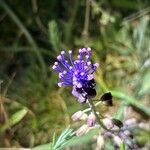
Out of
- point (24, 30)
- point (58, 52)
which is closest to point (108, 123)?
point (58, 52)

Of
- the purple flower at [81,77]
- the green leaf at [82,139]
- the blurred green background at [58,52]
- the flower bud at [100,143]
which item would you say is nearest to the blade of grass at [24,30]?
the blurred green background at [58,52]

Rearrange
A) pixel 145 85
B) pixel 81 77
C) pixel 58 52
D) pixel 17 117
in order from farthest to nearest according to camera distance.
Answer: pixel 58 52 < pixel 145 85 < pixel 17 117 < pixel 81 77

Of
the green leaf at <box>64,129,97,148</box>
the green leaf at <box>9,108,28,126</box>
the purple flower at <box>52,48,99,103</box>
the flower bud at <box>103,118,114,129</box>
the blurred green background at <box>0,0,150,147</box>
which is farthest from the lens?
the blurred green background at <box>0,0,150,147</box>

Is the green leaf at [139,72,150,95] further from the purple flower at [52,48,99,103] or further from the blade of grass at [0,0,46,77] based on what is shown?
the purple flower at [52,48,99,103]

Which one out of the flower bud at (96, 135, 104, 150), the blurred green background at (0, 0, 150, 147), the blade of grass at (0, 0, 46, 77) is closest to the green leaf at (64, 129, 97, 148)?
the flower bud at (96, 135, 104, 150)

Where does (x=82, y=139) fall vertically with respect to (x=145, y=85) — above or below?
below

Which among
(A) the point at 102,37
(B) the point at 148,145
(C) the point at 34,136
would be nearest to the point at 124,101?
(B) the point at 148,145

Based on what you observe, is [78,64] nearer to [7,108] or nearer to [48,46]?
[7,108]

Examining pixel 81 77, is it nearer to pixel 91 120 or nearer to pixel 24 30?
pixel 91 120
